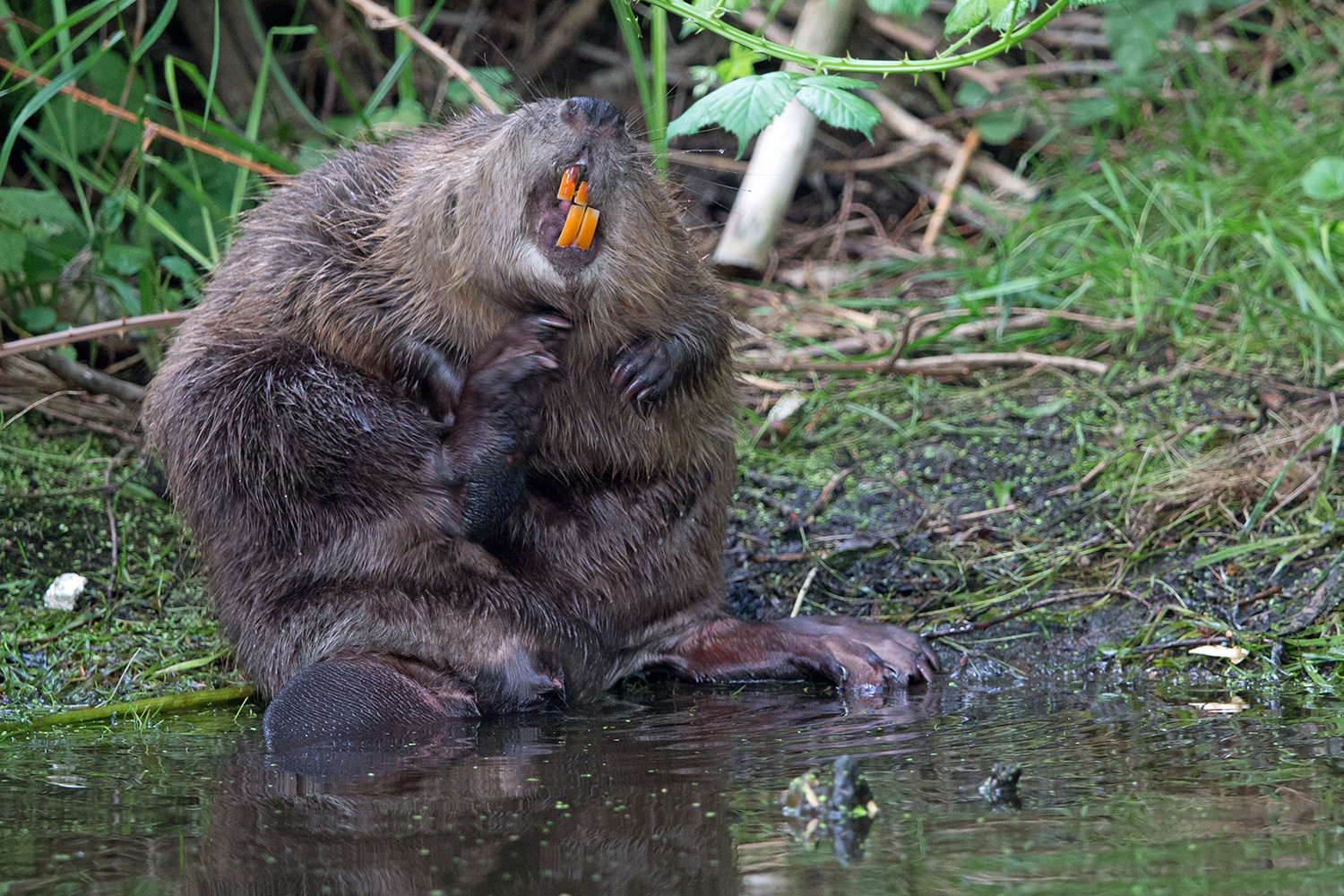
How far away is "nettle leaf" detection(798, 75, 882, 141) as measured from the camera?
245 centimetres

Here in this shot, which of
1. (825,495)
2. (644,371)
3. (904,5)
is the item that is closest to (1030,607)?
(825,495)

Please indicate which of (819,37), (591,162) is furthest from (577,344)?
(819,37)

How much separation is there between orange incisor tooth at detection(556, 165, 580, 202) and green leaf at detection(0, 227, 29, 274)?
183 centimetres

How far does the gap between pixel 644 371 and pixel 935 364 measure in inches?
64.3

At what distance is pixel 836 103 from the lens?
2473 mm

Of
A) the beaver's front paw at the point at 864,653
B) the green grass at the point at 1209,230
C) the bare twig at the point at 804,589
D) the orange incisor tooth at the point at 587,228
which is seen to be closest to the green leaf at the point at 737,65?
the orange incisor tooth at the point at 587,228

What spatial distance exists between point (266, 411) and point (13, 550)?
101 centimetres

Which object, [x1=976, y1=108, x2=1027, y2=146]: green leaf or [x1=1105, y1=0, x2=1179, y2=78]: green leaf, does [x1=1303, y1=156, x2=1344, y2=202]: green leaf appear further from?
[x1=976, y1=108, x2=1027, y2=146]: green leaf

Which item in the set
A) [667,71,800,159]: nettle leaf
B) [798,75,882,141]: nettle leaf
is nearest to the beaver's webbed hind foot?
[667,71,800,159]: nettle leaf

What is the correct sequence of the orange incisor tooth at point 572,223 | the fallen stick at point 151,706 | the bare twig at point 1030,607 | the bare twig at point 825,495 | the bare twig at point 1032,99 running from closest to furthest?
the orange incisor tooth at point 572,223 < the fallen stick at point 151,706 < the bare twig at point 1030,607 < the bare twig at point 825,495 < the bare twig at point 1032,99

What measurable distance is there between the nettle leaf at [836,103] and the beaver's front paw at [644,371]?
20.0 inches

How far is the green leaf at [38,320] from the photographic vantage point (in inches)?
152

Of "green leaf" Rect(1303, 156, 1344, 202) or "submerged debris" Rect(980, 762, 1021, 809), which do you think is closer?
"submerged debris" Rect(980, 762, 1021, 809)

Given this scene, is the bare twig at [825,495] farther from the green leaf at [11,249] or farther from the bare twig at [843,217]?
the green leaf at [11,249]
